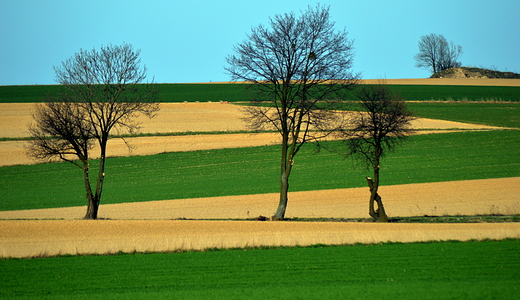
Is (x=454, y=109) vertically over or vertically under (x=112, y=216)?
over

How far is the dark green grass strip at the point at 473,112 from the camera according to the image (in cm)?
5859

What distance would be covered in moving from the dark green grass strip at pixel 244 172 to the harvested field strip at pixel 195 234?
11.8 meters

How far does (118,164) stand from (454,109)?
43.4 m

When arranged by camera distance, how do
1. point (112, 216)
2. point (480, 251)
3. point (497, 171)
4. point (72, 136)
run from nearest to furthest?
point (480, 251)
point (72, 136)
point (112, 216)
point (497, 171)

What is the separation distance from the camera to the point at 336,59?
88.7 ft

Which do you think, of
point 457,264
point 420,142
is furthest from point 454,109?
point 457,264

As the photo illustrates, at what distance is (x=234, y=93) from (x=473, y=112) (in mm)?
37460

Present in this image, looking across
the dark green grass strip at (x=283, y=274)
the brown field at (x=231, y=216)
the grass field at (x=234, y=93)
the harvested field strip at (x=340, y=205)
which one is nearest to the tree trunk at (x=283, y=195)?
the harvested field strip at (x=340, y=205)

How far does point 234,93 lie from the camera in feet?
288

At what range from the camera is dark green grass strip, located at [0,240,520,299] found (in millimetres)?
12031

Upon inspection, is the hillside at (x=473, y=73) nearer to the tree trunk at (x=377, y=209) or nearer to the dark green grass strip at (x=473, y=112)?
the dark green grass strip at (x=473, y=112)

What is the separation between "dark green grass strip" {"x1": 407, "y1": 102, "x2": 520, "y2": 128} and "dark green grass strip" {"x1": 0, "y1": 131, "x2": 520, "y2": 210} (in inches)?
371

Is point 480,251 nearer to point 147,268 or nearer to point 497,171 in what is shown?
point 147,268

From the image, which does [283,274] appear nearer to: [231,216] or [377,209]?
[377,209]
